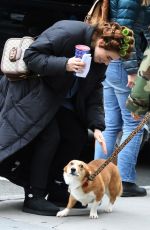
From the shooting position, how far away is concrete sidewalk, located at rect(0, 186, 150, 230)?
4.66 metres

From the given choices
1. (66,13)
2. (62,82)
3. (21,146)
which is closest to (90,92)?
(62,82)

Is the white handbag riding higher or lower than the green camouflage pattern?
lower

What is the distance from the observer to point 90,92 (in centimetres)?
502

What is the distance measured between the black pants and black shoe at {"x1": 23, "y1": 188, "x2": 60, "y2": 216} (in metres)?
0.07

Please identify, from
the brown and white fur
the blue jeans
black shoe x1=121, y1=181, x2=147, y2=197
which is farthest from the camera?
black shoe x1=121, y1=181, x2=147, y2=197

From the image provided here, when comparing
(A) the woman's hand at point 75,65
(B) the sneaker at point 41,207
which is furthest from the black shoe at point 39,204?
(A) the woman's hand at point 75,65

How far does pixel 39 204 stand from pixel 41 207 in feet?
0.08

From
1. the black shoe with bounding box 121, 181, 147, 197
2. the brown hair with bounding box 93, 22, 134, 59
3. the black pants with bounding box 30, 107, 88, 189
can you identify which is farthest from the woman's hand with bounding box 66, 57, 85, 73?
the black shoe with bounding box 121, 181, 147, 197

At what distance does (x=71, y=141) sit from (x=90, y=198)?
46cm

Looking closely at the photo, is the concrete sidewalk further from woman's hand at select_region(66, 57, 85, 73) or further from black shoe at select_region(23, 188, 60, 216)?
woman's hand at select_region(66, 57, 85, 73)

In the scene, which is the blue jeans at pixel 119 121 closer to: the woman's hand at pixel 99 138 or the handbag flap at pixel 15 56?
the woman's hand at pixel 99 138

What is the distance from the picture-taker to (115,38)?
471 cm

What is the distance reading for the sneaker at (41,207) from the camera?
16.2 ft

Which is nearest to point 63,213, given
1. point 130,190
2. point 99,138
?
point 99,138
